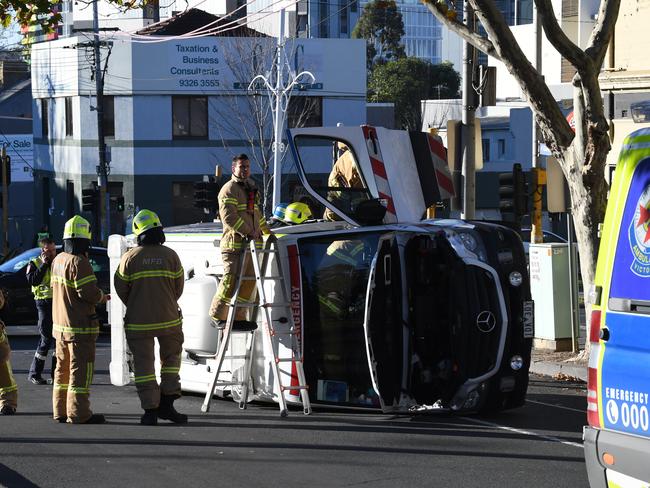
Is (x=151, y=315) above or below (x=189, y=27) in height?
below

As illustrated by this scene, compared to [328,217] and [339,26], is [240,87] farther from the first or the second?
[339,26]

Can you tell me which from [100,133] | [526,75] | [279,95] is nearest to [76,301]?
[526,75]

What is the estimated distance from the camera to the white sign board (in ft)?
204

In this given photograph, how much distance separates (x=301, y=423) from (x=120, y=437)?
1612 mm

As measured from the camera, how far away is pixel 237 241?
10.8 metres

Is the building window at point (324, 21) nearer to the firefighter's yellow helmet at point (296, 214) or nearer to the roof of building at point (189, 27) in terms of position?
the roof of building at point (189, 27)

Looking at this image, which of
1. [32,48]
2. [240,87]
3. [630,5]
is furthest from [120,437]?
[32,48]

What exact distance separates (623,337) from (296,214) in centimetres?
717

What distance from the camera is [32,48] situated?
55156 mm

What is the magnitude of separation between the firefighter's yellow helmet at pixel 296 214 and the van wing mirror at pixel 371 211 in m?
2.20

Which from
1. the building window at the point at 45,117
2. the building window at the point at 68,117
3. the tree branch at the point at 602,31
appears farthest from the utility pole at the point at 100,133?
the tree branch at the point at 602,31

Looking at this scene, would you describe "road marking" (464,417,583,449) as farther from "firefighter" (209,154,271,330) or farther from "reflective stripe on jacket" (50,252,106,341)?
"reflective stripe on jacket" (50,252,106,341)

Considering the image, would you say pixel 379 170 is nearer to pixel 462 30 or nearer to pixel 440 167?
pixel 440 167

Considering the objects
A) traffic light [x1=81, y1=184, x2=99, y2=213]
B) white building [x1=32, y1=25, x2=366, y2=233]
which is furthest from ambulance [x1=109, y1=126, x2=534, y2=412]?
white building [x1=32, y1=25, x2=366, y2=233]
